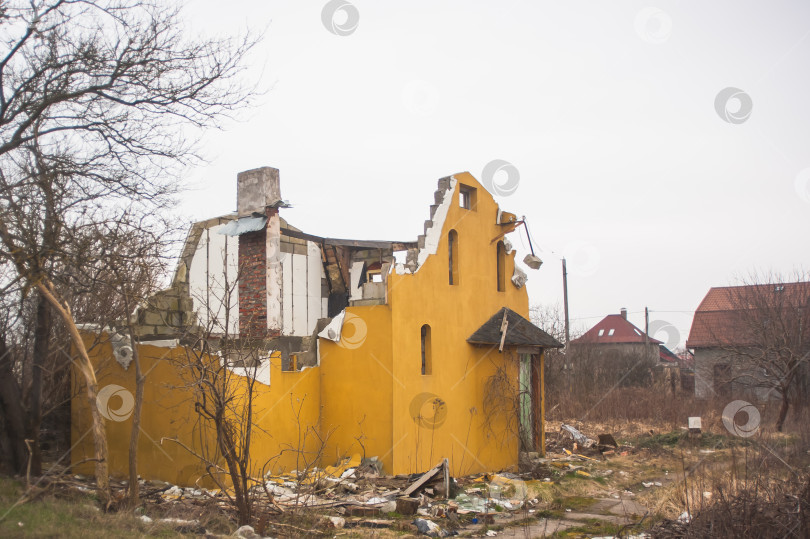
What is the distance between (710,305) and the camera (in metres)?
38.1

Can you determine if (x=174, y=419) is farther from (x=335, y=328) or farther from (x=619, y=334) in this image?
(x=619, y=334)

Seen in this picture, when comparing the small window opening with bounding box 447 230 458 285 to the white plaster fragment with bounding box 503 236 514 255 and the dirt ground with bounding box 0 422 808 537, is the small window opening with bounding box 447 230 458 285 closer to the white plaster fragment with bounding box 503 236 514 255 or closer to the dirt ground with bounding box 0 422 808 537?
the white plaster fragment with bounding box 503 236 514 255

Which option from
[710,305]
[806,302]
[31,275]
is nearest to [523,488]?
[31,275]

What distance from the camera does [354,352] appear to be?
1505 centimetres

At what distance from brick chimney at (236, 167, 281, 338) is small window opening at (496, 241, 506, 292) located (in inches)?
215

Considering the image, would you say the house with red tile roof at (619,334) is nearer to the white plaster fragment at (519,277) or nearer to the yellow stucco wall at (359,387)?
the white plaster fragment at (519,277)

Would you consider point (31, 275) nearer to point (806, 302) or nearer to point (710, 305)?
point (806, 302)

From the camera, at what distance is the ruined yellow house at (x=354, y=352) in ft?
44.8

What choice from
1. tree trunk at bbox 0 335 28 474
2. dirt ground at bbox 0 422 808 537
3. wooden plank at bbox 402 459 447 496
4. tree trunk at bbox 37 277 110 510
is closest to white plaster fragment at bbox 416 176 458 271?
wooden plank at bbox 402 459 447 496

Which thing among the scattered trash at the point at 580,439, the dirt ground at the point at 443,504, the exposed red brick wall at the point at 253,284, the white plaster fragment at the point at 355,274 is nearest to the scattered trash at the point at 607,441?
the scattered trash at the point at 580,439

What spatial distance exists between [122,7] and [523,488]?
425 inches

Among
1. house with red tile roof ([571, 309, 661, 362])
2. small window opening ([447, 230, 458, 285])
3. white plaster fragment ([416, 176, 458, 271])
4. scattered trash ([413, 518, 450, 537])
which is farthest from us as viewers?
house with red tile roof ([571, 309, 661, 362])

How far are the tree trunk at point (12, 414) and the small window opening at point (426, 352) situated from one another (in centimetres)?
759

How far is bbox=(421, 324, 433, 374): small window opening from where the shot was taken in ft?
50.6
